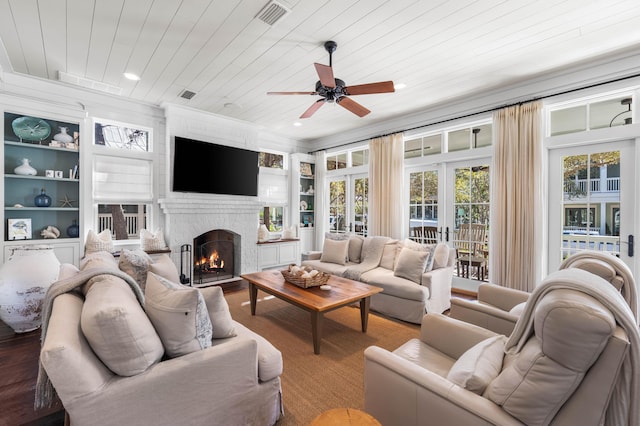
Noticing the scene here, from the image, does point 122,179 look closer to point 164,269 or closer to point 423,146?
point 164,269

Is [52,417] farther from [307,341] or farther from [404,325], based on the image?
[404,325]

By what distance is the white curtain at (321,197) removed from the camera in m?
6.60

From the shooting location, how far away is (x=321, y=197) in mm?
6648

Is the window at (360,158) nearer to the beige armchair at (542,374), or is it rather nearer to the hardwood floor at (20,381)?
the beige armchair at (542,374)

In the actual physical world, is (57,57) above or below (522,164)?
above

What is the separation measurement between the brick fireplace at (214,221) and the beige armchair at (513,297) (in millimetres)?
4018

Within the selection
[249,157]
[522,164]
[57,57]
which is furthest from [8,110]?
[522,164]

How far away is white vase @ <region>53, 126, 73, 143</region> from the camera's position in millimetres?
3709

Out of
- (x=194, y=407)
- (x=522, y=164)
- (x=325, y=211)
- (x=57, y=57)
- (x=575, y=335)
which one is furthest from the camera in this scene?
(x=325, y=211)

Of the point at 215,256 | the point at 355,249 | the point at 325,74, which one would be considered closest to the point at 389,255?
the point at 355,249

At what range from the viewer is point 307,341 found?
9.27ft

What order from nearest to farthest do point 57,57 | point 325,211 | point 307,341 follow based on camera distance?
point 307,341, point 57,57, point 325,211

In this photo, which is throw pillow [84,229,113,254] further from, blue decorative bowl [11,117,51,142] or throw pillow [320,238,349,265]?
throw pillow [320,238,349,265]

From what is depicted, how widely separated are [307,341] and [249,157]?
3739mm
